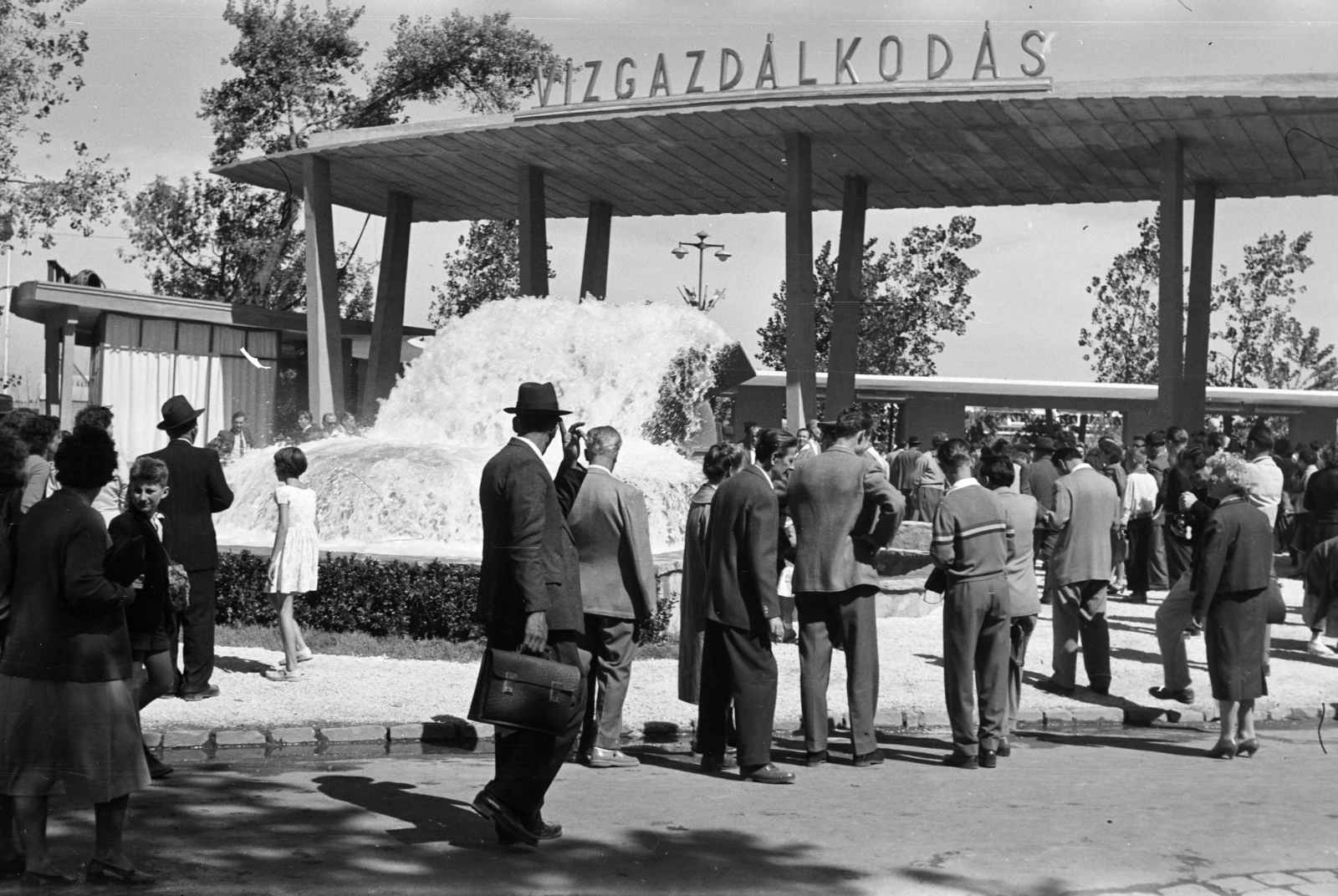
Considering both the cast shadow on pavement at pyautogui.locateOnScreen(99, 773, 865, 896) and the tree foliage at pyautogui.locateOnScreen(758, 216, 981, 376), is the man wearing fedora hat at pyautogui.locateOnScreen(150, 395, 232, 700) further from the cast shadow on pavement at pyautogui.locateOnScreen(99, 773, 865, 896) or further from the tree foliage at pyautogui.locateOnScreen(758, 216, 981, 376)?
the tree foliage at pyautogui.locateOnScreen(758, 216, 981, 376)

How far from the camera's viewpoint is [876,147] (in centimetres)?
2752

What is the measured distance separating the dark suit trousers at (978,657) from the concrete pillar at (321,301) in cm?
2492

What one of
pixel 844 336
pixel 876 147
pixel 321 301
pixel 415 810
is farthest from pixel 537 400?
pixel 321 301

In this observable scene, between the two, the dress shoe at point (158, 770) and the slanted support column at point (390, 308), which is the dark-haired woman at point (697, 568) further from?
the slanted support column at point (390, 308)

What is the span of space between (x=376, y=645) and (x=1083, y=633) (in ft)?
18.4

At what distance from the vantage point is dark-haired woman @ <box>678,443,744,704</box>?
831 cm

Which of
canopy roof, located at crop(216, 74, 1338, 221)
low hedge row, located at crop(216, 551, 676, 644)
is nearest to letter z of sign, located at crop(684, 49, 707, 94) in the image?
canopy roof, located at crop(216, 74, 1338, 221)

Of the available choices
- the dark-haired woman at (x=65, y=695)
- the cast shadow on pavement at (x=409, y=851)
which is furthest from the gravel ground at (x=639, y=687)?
the dark-haired woman at (x=65, y=695)

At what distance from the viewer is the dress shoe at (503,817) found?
5809mm

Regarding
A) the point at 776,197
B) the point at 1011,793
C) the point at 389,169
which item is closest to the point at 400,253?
the point at 389,169

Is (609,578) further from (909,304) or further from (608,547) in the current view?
(909,304)

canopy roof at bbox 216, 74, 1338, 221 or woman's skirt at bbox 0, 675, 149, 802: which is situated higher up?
canopy roof at bbox 216, 74, 1338, 221

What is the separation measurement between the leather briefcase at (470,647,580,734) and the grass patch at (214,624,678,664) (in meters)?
5.36

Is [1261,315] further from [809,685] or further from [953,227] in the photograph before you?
[809,685]
